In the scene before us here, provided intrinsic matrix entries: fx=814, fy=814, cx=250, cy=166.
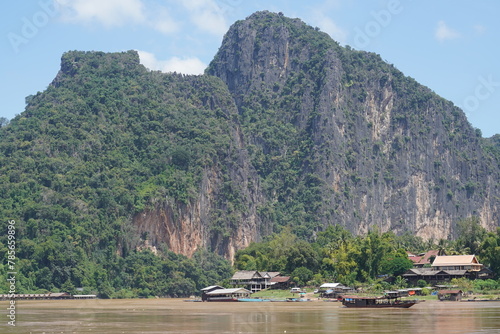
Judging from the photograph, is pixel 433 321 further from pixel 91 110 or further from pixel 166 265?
pixel 91 110

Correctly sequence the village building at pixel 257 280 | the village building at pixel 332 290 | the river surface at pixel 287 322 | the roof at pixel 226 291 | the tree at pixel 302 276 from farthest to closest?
the village building at pixel 257 280 → the tree at pixel 302 276 → the roof at pixel 226 291 → the village building at pixel 332 290 → the river surface at pixel 287 322

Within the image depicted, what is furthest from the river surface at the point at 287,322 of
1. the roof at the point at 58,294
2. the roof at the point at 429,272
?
the roof at the point at 58,294

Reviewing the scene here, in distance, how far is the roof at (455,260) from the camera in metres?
113

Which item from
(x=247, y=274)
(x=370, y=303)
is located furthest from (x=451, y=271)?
(x=370, y=303)

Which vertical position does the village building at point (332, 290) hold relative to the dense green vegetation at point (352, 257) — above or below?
below

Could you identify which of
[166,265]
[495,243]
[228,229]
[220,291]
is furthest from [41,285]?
[495,243]

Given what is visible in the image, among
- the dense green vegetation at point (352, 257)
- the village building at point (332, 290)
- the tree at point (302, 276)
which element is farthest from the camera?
the tree at point (302, 276)

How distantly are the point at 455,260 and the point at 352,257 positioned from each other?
49.5ft

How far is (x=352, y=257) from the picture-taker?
121 meters

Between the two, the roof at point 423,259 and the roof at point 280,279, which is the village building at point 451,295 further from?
the roof at point 280,279

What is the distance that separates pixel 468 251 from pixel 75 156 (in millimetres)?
88249

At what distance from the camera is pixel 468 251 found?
410 ft

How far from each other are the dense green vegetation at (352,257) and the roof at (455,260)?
2316mm

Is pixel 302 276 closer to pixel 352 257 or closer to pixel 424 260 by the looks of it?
pixel 352 257
